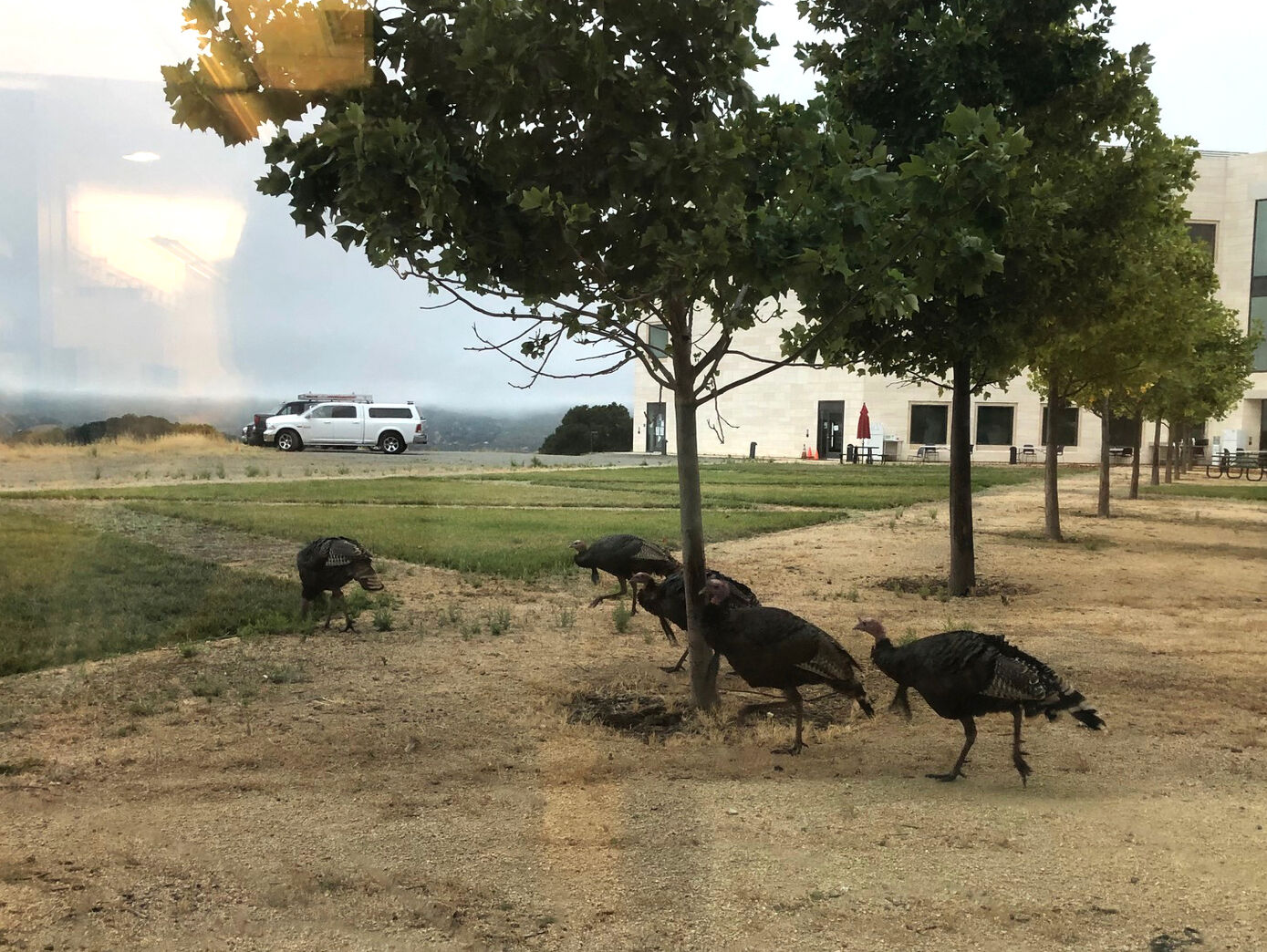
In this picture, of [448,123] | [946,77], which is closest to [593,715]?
[448,123]

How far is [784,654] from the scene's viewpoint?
406 cm

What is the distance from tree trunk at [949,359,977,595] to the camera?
8.16 metres

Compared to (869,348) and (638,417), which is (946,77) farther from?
(638,417)

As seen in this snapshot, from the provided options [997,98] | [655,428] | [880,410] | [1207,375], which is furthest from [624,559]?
[1207,375]

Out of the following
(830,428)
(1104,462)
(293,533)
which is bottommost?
(293,533)

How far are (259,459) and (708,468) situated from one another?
9.64ft

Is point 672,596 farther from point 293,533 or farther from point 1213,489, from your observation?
point 1213,489

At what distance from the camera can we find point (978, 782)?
3738 mm

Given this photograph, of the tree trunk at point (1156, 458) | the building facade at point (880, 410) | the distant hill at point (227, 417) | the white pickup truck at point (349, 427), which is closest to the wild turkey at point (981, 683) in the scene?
the building facade at point (880, 410)

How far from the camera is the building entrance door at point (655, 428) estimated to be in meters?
6.10

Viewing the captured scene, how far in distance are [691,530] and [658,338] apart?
91 centimetres

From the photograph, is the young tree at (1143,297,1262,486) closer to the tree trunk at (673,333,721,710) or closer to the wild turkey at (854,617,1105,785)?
the tree trunk at (673,333,721,710)

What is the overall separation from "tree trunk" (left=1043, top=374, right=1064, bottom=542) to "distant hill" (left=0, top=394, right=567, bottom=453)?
722 cm

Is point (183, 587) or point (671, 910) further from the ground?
point (183, 587)
